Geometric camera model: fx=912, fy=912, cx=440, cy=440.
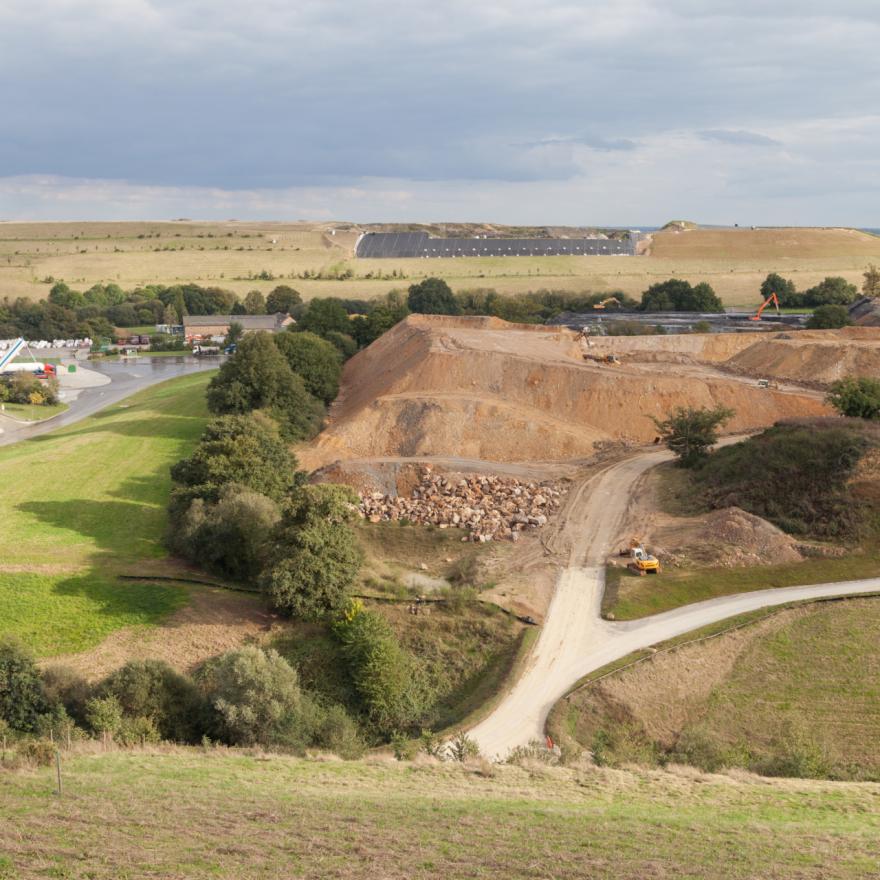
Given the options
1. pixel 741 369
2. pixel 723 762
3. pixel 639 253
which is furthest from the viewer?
pixel 639 253

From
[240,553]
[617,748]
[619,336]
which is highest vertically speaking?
[619,336]

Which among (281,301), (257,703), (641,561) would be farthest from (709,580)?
(281,301)

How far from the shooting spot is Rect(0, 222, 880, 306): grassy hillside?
124750 mm

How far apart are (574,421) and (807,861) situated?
132 feet

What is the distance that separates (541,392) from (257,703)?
35.5 metres

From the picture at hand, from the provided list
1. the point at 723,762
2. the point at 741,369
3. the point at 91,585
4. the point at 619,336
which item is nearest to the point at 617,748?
the point at 723,762

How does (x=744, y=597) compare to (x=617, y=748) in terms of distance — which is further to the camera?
(x=744, y=597)

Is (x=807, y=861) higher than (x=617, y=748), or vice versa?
(x=807, y=861)

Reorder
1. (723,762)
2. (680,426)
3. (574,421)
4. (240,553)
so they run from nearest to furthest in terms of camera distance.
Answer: (723,762)
(240,553)
(680,426)
(574,421)

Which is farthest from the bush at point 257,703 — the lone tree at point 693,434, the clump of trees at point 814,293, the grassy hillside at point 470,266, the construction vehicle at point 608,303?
the grassy hillside at point 470,266

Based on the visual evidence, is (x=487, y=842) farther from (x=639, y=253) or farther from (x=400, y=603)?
(x=639, y=253)

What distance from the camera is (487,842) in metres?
15.5

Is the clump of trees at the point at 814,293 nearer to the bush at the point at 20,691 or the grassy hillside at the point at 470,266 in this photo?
the grassy hillside at the point at 470,266

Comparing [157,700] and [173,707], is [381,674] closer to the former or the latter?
[173,707]
